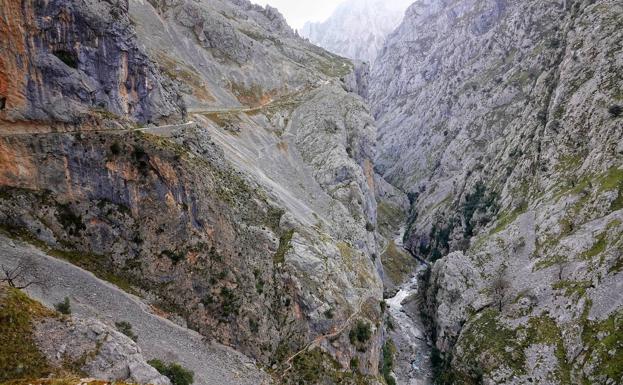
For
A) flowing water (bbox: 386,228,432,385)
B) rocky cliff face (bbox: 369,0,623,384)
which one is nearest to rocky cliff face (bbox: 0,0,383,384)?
flowing water (bbox: 386,228,432,385)

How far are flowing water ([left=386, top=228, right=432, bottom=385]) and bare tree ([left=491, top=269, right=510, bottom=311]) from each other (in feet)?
69.6

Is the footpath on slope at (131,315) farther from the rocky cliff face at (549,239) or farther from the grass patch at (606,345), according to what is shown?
the rocky cliff face at (549,239)

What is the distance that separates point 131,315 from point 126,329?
2.99 m

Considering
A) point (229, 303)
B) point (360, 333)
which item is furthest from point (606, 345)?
point (229, 303)

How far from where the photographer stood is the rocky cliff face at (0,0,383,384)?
157 feet

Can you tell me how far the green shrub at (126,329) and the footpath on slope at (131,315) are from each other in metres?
0.60

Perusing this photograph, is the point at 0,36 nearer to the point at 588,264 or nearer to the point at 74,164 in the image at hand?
the point at 74,164

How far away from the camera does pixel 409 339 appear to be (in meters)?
109

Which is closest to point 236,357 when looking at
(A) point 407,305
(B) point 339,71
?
(A) point 407,305

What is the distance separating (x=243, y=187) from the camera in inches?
2680

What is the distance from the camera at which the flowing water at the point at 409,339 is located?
Result: 303 feet

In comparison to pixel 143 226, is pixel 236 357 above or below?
below

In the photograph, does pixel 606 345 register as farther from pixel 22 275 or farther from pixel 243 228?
pixel 22 275

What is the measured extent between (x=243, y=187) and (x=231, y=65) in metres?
68.4
